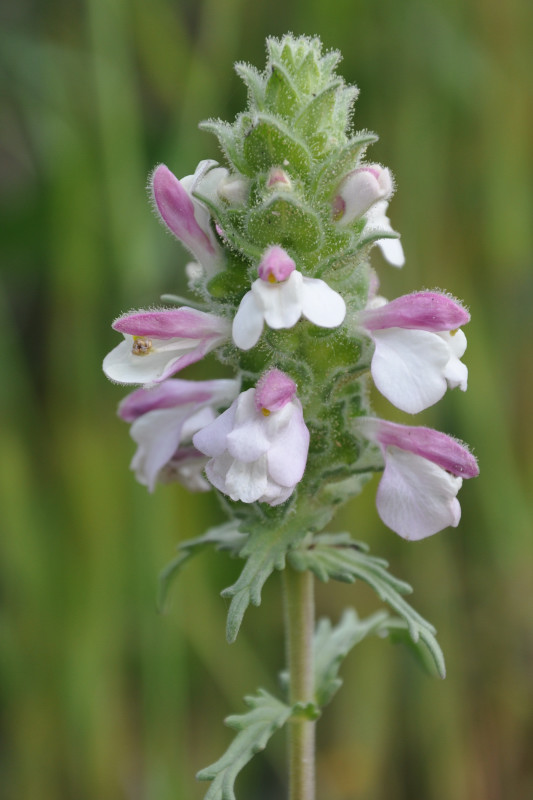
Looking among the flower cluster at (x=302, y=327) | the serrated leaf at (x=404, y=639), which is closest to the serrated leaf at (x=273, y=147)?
the flower cluster at (x=302, y=327)

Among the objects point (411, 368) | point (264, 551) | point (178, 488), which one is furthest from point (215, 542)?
point (178, 488)

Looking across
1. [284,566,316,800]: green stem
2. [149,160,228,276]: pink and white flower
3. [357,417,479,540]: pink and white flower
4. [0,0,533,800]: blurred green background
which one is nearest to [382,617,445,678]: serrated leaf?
[284,566,316,800]: green stem

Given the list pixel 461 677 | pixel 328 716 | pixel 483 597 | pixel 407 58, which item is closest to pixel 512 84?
pixel 407 58

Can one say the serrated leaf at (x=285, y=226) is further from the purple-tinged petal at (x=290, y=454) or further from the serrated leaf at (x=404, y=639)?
the serrated leaf at (x=404, y=639)

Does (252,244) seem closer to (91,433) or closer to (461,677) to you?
(91,433)

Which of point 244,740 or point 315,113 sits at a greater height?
point 315,113

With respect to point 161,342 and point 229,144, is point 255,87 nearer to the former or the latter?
point 229,144
